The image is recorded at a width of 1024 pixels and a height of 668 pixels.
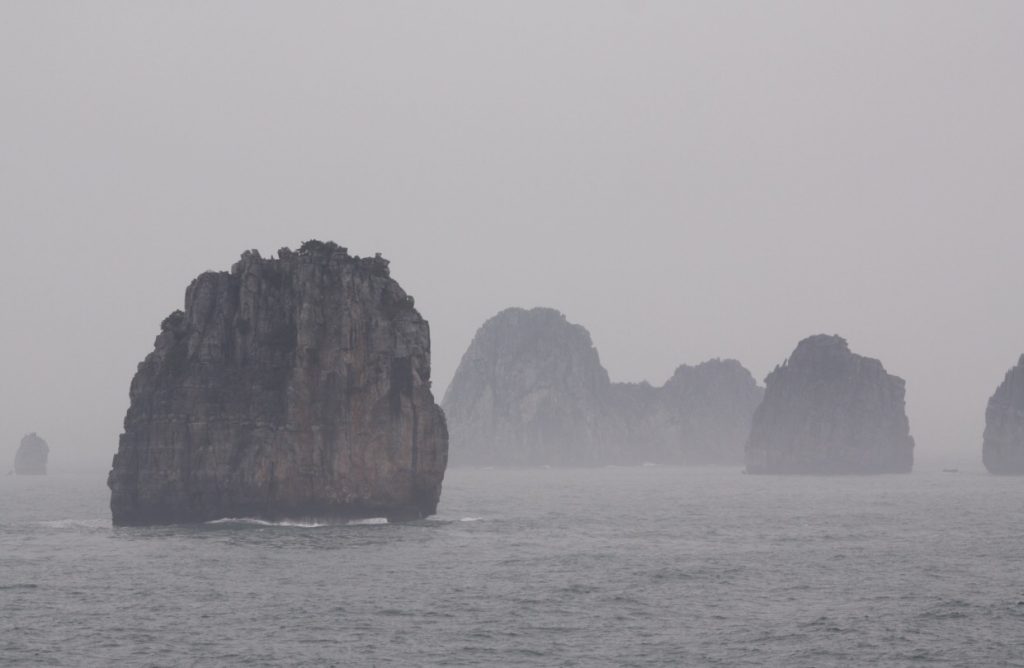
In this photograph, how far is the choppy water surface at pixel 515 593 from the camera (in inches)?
1741

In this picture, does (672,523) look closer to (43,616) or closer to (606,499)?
(606,499)

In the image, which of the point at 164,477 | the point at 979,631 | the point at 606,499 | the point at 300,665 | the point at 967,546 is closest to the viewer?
the point at 300,665

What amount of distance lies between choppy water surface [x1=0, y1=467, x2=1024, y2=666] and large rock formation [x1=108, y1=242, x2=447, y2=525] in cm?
344

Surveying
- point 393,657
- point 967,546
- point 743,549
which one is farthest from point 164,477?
point 967,546

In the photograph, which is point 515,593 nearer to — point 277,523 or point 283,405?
point 277,523

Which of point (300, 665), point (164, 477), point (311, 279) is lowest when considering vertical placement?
point (300, 665)

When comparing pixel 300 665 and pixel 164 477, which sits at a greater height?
pixel 164 477

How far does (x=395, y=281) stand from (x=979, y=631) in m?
58.4

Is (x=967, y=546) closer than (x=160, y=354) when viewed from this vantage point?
Yes

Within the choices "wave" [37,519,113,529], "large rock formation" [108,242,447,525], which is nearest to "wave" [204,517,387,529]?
"large rock formation" [108,242,447,525]

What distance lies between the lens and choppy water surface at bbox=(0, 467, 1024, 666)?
44219mm

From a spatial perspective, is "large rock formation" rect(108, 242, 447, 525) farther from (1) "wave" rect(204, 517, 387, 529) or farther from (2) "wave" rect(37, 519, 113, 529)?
(2) "wave" rect(37, 519, 113, 529)

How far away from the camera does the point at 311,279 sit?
299ft

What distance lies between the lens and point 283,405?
87.8 metres
